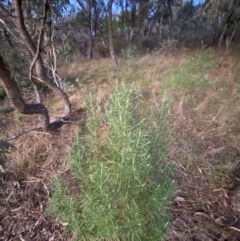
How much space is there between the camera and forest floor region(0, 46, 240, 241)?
1.80m

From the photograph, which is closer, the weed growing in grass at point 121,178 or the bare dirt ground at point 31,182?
the weed growing in grass at point 121,178

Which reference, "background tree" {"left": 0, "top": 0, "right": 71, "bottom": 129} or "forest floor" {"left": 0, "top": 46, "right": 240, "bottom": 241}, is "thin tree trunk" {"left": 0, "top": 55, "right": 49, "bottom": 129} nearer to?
"background tree" {"left": 0, "top": 0, "right": 71, "bottom": 129}

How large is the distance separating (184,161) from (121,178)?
1321mm

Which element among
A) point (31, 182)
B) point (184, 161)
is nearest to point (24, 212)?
point (31, 182)

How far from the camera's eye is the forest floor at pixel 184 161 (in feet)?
5.91

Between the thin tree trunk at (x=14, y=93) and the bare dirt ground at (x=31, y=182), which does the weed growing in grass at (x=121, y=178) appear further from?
the thin tree trunk at (x=14, y=93)

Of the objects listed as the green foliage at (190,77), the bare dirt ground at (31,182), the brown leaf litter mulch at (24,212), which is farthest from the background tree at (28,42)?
the green foliage at (190,77)

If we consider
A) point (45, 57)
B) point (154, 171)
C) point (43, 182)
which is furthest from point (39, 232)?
point (45, 57)

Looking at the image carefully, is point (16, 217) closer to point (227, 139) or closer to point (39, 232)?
point (39, 232)

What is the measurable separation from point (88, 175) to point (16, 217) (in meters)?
1.04

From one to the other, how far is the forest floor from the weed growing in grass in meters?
0.53

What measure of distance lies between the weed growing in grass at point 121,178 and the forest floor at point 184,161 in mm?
534

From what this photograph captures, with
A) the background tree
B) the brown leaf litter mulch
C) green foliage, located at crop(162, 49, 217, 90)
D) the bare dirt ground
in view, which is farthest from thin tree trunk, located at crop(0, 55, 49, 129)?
green foliage, located at crop(162, 49, 217, 90)

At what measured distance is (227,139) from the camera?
2588 millimetres
